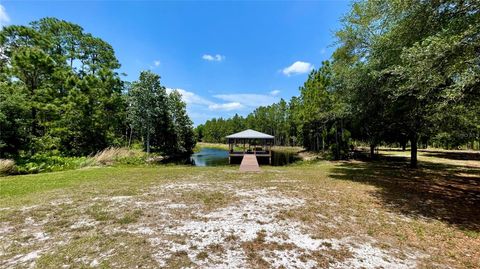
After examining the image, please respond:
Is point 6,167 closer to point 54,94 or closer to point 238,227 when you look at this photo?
point 54,94

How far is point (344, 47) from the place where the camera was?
421 inches

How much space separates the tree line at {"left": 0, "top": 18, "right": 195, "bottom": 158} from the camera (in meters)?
12.8

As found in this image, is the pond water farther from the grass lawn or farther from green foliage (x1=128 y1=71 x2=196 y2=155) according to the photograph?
the grass lawn

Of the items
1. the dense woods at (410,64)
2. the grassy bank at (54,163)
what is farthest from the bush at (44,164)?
the dense woods at (410,64)

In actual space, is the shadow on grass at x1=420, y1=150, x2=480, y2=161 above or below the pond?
above

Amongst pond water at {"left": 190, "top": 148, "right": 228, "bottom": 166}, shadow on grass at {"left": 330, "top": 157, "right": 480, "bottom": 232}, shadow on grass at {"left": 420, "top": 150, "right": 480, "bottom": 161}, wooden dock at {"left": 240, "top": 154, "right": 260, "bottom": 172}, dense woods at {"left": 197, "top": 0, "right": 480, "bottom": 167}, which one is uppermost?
dense woods at {"left": 197, "top": 0, "right": 480, "bottom": 167}

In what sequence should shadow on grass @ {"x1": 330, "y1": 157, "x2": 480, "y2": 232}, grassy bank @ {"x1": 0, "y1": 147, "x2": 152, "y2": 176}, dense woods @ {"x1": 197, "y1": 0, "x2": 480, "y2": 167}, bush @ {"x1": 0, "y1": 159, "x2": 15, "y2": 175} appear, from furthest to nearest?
grassy bank @ {"x1": 0, "y1": 147, "x2": 152, "y2": 176} < bush @ {"x1": 0, "y1": 159, "x2": 15, "y2": 175} < shadow on grass @ {"x1": 330, "y1": 157, "x2": 480, "y2": 232} < dense woods @ {"x1": 197, "y1": 0, "x2": 480, "y2": 167}

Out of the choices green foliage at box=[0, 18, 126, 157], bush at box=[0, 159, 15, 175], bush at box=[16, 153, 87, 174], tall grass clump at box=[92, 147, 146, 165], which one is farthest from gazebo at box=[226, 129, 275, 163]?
bush at box=[0, 159, 15, 175]

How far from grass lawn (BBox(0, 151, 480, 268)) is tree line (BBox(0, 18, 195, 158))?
22.8 ft

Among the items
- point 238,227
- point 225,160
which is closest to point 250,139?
point 225,160

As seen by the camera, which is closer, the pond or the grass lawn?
the grass lawn

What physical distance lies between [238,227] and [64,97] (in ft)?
61.5

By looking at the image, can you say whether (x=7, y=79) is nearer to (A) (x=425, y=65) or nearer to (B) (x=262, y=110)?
(A) (x=425, y=65)

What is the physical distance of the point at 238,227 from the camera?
415 cm
